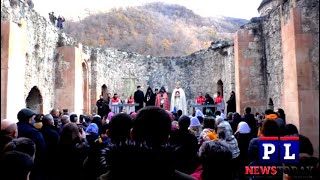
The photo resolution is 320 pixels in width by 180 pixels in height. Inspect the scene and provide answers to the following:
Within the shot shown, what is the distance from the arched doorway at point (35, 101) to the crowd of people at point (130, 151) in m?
7.08

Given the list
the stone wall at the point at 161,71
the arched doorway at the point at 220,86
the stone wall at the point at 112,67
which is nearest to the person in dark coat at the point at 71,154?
the stone wall at the point at 112,67

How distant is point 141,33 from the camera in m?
43.7

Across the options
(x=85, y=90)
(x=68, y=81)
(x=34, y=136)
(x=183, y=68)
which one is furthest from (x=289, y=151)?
(x=183, y=68)

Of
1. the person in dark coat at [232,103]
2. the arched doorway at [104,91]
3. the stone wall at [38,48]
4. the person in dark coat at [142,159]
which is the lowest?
the person in dark coat at [142,159]

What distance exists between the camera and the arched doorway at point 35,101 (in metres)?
12.4

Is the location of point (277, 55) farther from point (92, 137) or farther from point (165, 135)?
point (165, 135)

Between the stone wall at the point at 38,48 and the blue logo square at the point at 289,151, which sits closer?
the blue logo square at the point at 289,151

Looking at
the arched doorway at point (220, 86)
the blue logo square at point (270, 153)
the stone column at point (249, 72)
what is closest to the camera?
the blue logo square at point (270, 153)

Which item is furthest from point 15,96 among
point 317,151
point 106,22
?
point 106,22

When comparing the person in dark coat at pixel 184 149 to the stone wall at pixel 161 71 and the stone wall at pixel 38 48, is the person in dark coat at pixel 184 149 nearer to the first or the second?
the stone wall at pixel 38 48

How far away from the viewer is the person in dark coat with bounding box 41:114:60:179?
3.71 metres

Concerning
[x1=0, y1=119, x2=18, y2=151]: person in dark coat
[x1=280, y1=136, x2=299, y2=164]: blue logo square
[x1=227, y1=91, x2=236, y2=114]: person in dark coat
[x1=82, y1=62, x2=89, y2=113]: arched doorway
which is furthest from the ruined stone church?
[x1=0, y1=119, x2=18, y2=151]: person in dark coat

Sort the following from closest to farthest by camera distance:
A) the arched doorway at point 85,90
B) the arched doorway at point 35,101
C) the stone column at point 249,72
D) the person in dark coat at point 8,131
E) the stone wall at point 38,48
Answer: the person in dark coat at point 8,131, the stone wall at point 38,48, the arched doorway at point 35,101, the stone column at point 249,72, the arched doorway at point 85,90

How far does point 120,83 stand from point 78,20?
25.9 metres
